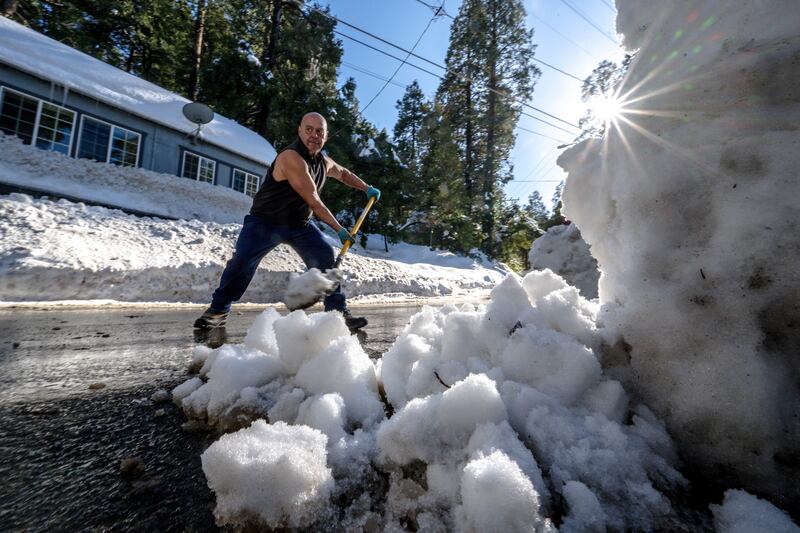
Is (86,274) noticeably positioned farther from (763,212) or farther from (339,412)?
(763,212)

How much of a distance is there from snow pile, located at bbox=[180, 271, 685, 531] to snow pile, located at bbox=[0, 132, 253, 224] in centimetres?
1097

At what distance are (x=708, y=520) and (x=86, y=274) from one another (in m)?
6.07

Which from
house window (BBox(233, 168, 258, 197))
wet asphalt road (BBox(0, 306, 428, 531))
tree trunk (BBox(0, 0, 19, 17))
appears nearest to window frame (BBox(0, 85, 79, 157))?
house window (BBox(233, 168, 258, 197))

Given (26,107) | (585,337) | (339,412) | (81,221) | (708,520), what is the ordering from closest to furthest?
(708,520)
(339,412)
(585,337)
(81,221)
(26,107)

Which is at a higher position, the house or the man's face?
the house

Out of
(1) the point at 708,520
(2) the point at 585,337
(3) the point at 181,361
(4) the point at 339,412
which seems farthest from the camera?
(3) the point at 181,361

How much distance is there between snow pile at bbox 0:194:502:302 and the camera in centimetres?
429

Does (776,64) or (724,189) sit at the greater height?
(776,64)

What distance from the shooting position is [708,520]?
740mm

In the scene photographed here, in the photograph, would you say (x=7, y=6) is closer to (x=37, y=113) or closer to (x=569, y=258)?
(x=37, y=113)

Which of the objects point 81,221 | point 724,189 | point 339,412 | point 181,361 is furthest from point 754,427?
point 81,221

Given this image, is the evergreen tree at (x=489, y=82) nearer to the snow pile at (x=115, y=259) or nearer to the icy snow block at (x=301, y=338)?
the snow pile at (x=115, y=259)

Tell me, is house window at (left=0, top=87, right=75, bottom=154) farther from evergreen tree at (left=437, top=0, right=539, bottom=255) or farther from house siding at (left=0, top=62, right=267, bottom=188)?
evergreen tree at (left=437, top=0, right=539, bottom=255)

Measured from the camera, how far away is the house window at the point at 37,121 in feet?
31.1
